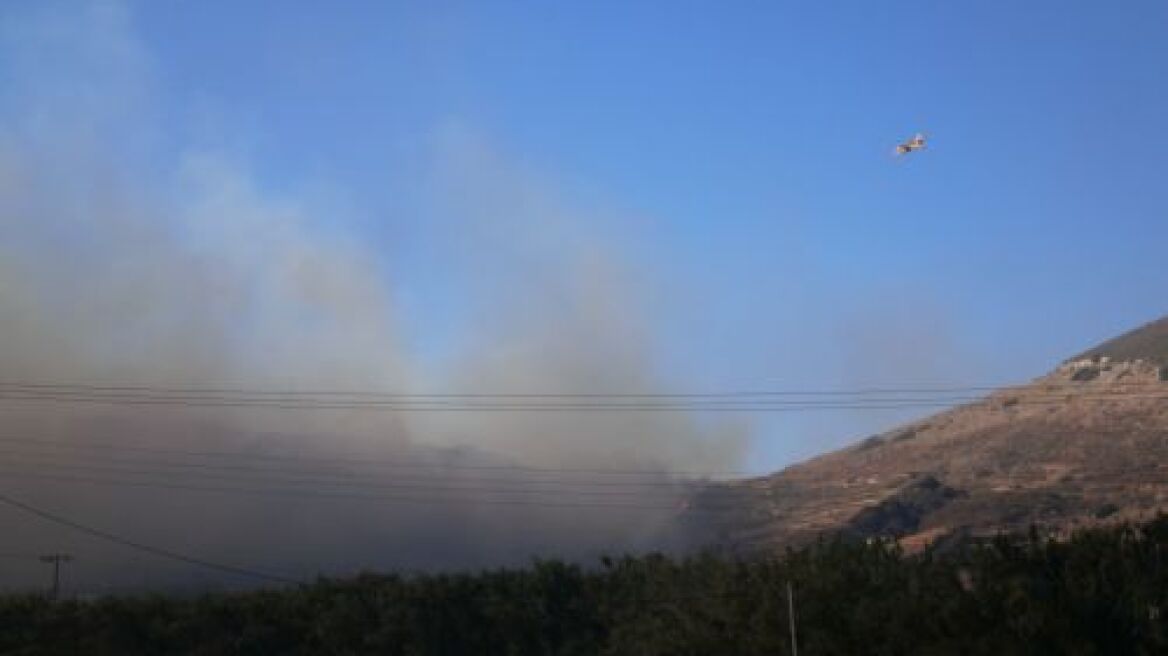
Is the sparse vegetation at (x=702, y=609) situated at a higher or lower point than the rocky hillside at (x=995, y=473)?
lower

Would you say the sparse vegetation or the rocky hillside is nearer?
the sparse vegetation

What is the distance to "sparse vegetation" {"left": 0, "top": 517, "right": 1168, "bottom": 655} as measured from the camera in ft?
113

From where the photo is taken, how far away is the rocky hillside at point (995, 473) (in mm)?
113094

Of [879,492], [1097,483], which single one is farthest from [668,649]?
[879,492]

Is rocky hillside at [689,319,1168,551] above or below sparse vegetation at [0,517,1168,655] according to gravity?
above

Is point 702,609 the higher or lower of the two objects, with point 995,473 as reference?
lower

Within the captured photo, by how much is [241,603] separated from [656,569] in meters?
19.6

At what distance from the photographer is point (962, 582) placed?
3716 cm

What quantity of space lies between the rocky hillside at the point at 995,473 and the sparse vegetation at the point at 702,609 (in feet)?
134

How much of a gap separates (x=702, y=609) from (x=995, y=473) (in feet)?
347

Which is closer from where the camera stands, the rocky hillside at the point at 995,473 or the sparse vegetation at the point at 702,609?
the sparse vegetation at the point at 702,609

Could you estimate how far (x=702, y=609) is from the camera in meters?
42.6

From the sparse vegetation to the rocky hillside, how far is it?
40869 mm

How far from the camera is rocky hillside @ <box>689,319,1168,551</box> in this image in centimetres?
11309
